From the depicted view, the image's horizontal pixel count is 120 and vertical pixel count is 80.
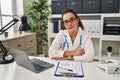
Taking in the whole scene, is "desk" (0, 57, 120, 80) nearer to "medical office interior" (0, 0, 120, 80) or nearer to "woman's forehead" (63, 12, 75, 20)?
"woman's forehead" (63, 12, 75, 20)

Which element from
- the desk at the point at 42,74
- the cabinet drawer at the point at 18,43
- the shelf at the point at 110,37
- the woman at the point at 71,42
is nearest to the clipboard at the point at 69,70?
the desk at the point at 42,74

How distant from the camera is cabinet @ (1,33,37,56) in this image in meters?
2.21

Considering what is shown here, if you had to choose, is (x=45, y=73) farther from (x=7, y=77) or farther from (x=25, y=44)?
(x=25, y=44)

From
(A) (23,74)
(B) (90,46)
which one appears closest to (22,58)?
(A) (23,74)

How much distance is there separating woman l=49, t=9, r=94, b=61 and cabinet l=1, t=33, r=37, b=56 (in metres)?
0.88

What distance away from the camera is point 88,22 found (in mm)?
2723

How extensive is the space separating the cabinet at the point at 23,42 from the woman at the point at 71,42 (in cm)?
88

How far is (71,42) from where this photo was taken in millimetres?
1755

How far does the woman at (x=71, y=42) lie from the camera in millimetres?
1573

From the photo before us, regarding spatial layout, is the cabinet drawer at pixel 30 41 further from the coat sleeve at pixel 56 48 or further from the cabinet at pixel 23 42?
the coat sleeve at pixel 56 48

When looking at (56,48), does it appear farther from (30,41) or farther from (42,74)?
(30,41)

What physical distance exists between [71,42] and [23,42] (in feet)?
3.92

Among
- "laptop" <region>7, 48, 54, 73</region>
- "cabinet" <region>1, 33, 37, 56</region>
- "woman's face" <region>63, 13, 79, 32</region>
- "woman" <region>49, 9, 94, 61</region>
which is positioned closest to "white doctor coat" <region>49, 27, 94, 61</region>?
"woman" <region>49, 9, 94, 61</region>

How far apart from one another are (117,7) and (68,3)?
925 mm
